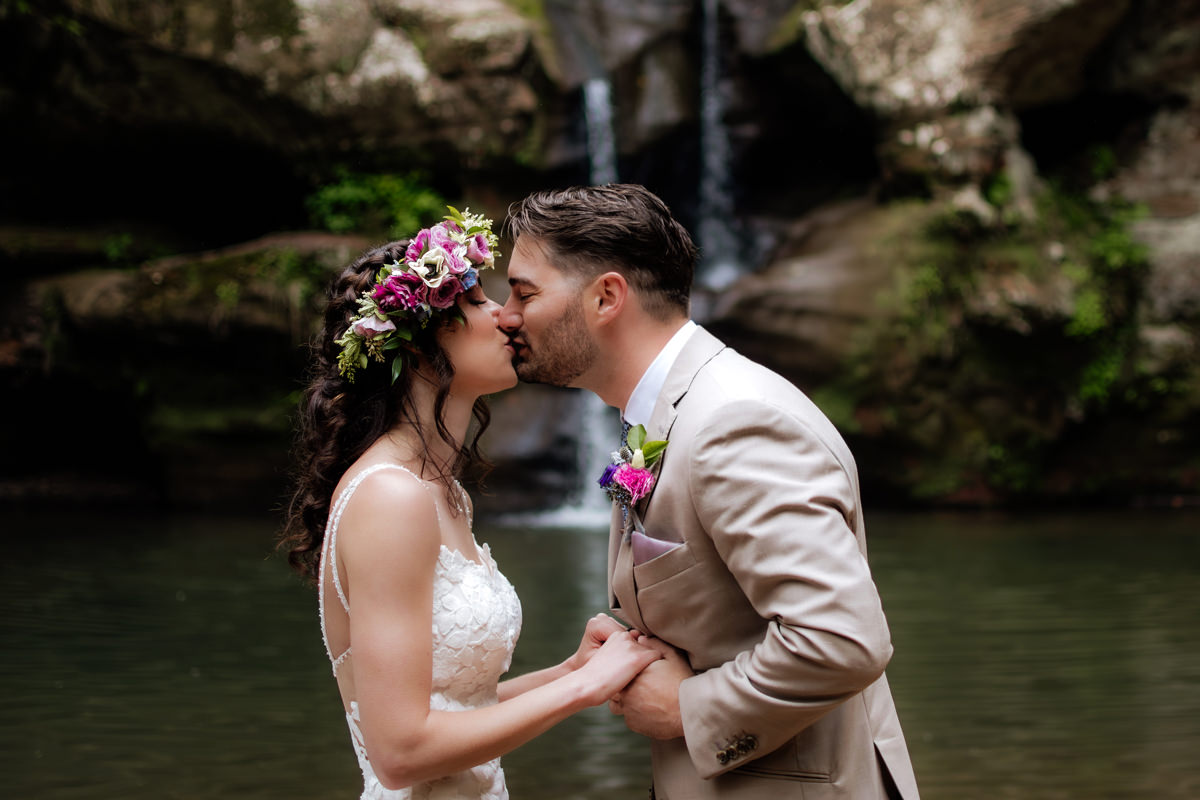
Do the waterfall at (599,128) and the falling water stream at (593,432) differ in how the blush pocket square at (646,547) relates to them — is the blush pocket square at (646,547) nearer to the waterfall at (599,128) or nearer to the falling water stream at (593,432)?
the falling water stream at (593,432)

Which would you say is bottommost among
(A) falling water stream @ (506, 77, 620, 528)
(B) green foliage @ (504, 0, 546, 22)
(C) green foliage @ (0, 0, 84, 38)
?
(A) falling water stream @ (506, 77, 620, 528)

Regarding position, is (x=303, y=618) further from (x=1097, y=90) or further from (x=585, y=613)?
(x=1097, y=90)

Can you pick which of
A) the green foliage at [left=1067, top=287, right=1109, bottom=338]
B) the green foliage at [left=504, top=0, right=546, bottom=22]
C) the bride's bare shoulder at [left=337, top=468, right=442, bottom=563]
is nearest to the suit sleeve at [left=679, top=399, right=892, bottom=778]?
the bride's bare shoulder at [left=337, top=468, right=442, bottom=563]

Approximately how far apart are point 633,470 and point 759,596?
36cm

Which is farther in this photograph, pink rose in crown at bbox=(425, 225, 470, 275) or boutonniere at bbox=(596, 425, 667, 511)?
pink rose in crown at bbox=(425, 225, 470, 275)

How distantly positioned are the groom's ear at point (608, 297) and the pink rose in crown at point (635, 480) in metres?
0.31

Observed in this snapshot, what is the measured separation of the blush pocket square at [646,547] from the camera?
190cm

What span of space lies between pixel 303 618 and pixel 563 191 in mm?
5508

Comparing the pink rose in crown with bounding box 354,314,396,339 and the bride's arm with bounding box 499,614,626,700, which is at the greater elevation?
the pink rose in crown with bounding box 354,314,396,339

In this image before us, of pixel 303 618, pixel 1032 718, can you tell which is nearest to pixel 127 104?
pixel 303 618

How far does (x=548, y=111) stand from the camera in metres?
13.2

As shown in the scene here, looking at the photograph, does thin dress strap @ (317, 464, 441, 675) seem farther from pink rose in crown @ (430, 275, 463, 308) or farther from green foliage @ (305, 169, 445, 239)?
green foliage @ (305, 169, 445, 239)

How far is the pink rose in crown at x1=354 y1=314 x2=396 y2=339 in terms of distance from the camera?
231 cm

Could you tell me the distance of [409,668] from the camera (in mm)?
2012
